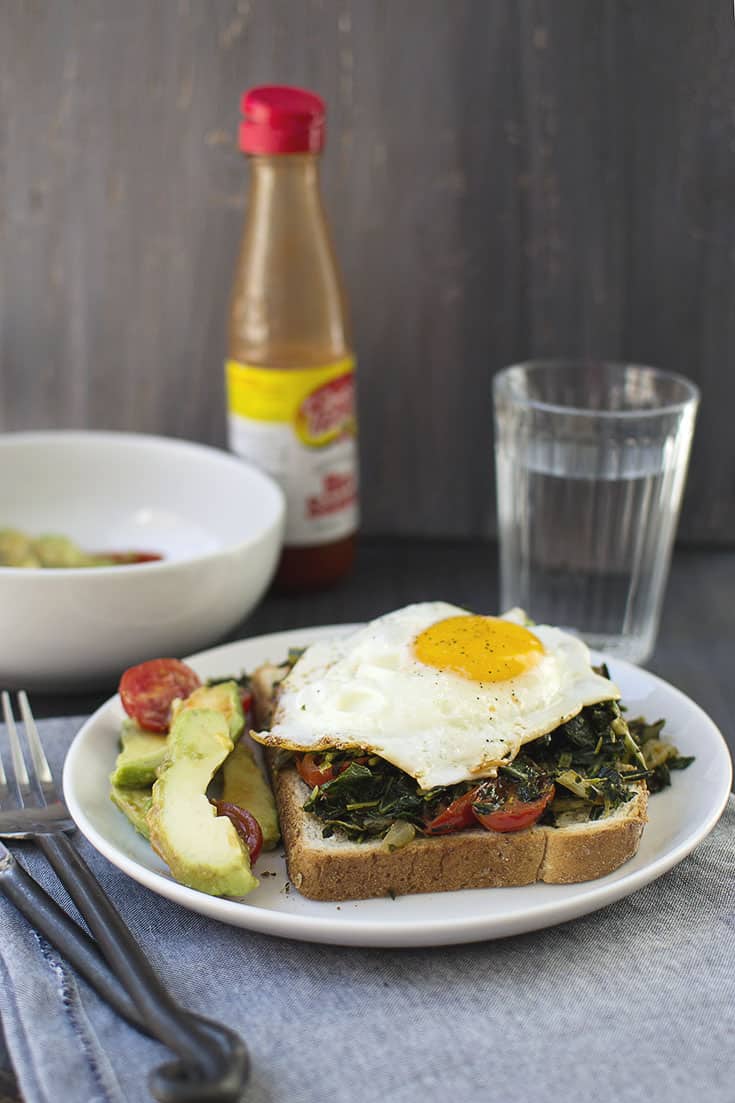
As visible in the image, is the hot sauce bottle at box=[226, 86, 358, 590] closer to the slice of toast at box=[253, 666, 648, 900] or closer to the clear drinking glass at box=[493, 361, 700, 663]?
the clear drinking glass at box=[493, 361, 700, 663]

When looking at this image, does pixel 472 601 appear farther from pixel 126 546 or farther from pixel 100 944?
pixel 100 944

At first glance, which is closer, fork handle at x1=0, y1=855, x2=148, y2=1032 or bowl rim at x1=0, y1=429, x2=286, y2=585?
fork handle at x1=0, y1=855, x2=148, y2=1032

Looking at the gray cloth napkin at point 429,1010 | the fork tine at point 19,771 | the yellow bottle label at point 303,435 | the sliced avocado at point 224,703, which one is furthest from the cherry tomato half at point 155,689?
the yellow bottle label at point 303,435

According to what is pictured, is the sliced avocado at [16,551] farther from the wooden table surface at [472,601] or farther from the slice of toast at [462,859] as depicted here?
the slice of toast at [462,859]

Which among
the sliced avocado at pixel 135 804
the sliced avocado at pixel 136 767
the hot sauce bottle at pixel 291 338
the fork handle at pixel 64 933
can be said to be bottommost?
the fork handle at pixel 64 933

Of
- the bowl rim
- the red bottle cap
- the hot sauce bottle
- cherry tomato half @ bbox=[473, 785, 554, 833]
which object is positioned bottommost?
cherry tomato half @ bbox=[473, 785, 554, 833]

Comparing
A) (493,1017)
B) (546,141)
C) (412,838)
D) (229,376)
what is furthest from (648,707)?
(546,141)

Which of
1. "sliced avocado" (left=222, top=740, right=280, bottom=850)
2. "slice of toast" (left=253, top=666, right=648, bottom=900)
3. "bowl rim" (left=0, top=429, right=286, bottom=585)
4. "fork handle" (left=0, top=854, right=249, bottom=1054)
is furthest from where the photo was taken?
"bowl rim" (left=0, top=429, right=286, bottom=585)

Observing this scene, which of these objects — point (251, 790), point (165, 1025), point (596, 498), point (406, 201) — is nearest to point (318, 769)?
point (251, 790)

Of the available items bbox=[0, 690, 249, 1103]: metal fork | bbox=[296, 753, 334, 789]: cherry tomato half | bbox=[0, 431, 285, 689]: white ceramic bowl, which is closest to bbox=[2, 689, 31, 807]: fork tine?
bbox=[0, 690, 249, 1103]: metal fork
